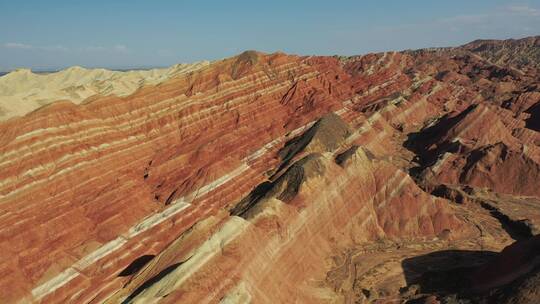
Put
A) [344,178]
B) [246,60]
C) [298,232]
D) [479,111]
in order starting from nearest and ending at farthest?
[298,232], [344,178], [479,111], [246,60]

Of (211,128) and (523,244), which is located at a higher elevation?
(211,128)

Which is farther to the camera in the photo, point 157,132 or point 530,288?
point 157,132

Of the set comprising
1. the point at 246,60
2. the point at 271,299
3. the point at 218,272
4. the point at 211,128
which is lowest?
the point at 271,299

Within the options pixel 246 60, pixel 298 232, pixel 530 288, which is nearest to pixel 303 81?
pixel 246 60

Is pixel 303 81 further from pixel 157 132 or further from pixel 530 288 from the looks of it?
pixel 530 288

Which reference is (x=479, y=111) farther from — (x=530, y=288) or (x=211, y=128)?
(x=530, y=288)

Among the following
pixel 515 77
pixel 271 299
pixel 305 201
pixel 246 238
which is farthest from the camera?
pixel 515 77
